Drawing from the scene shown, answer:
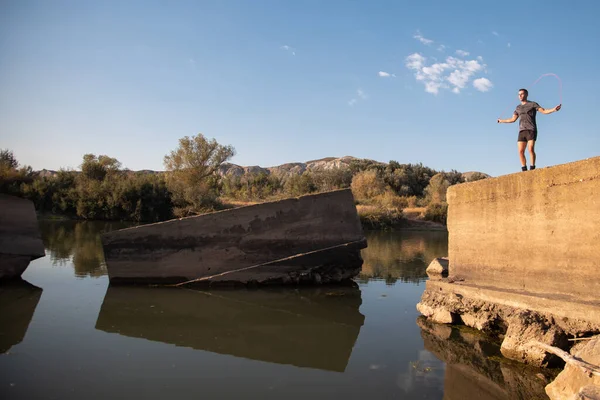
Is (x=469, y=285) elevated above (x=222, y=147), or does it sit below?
below

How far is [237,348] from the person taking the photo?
5055 millimetres

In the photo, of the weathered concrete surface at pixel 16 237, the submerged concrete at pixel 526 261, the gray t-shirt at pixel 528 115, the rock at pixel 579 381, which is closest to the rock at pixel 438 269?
the submerged concrete at pixel 526 261

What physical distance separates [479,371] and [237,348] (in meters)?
2.72

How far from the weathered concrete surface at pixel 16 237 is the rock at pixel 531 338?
8.96 metres

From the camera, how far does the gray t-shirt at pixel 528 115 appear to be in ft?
19.3

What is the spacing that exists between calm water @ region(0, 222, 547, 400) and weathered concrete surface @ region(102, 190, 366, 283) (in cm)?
44

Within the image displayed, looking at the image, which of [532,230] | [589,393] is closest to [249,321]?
[532,230]

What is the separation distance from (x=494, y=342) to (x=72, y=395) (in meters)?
4.63

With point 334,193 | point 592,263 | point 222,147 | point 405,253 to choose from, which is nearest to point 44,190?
point 222,147

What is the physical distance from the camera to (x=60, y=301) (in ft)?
23.1

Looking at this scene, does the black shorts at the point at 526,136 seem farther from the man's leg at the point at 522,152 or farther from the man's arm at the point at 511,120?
the man's arm at the point at 511,120

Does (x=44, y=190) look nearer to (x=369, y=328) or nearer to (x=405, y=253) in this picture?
(x=405, y=253)

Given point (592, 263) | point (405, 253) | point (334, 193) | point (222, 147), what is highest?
Answer: point (222, 147)

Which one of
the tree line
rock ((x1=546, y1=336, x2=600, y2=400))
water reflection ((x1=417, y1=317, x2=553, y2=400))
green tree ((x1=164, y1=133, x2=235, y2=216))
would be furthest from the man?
green tree ((x1=164, y1=133, x2=235, y2=216))
